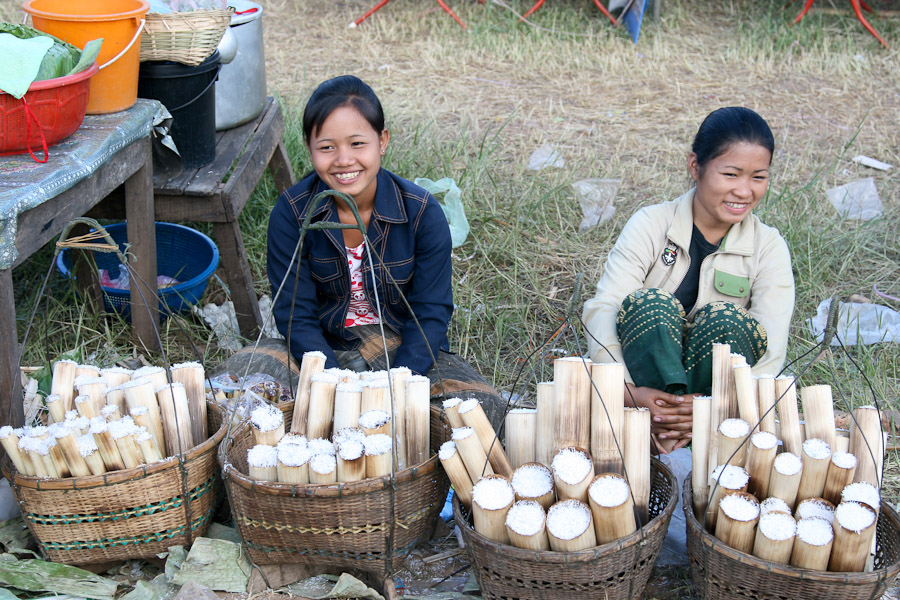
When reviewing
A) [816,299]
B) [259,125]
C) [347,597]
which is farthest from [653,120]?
[347,597]

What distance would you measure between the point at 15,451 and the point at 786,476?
5.62 ft

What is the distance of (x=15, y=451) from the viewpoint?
6.20 feet

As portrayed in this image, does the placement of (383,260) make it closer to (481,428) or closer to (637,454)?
(481,428)

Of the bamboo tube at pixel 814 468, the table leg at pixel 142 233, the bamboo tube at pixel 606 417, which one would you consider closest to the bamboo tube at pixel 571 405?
the bamboo tube at pixel 606 417

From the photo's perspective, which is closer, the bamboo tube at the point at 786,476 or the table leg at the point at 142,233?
the bamboo tube at the point at 786,476

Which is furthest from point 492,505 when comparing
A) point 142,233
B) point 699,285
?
point 142,233

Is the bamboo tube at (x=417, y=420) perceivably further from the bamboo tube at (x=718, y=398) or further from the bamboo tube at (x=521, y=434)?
the bamboo tube at (x=718, y=398)

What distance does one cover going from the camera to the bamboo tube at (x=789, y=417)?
1.80 metres

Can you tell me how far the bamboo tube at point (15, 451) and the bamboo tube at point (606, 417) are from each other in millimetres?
1303

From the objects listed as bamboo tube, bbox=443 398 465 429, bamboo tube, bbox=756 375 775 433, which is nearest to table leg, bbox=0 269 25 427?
bamboo tube, bbox=443 398 465 429

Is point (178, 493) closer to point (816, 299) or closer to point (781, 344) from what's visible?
point (781, 344)

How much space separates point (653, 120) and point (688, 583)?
373 centimetres

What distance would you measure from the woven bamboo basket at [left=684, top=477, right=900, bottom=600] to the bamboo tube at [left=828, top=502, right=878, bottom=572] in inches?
1.7

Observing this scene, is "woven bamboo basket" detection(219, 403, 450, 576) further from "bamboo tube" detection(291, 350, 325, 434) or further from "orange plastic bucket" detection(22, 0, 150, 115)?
"orange plastic bucket" detection(22, 0, 150, 115)
